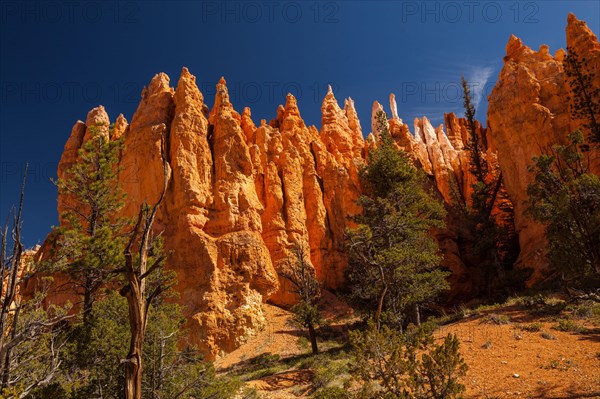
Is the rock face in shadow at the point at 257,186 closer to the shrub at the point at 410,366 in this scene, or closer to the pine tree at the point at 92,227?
the pine tree at the point at 92,227

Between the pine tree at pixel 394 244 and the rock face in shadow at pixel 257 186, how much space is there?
6607 mm

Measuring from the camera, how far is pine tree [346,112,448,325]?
1880 cm

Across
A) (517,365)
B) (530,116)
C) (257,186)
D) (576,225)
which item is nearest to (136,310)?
(517,365)

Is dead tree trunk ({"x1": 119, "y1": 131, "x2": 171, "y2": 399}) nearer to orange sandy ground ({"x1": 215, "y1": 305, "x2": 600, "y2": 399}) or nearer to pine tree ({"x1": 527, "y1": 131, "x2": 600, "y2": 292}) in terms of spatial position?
orange sandy ground ({"x1": 215, "y1": 305, "x2": 600, "y2": 399})

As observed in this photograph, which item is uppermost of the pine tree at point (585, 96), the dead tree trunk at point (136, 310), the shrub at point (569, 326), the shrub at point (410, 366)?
the pine tree at point (585, 96)

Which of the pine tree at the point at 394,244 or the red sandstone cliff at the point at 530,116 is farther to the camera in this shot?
the red sandstone cliff at the point at 530,116

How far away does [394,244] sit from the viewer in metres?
21.9

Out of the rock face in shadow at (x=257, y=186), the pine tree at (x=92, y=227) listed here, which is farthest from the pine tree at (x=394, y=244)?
the pine tree at (x=92, y=227)

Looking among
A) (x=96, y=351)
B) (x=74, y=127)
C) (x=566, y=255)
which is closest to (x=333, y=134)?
(x=74, y=127)

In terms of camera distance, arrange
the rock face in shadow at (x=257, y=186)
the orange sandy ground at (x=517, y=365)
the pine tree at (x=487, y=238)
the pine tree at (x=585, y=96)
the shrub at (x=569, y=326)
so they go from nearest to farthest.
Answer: the orange sandy ground at (x=517, y=365) < the shrub at (x=569, y=326) < the pine tree at (x=585, y=96) < the rock face in shadow at (x=257, y=186) < the pine tree at (x=487, y=238)

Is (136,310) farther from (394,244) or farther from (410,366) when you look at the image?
(394,244)

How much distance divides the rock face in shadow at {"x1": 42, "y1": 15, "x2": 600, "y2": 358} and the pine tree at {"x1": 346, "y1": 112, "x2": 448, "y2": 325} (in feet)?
21.7

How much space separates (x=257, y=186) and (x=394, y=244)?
53.0 feet

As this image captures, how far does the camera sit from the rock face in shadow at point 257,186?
27.5 m
